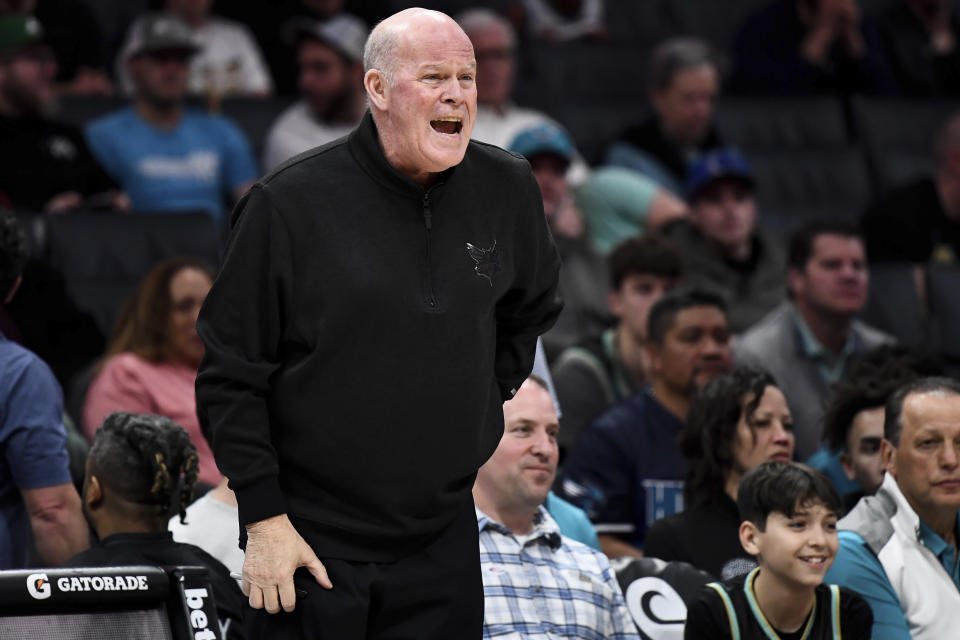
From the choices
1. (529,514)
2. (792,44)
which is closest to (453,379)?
(529,514)

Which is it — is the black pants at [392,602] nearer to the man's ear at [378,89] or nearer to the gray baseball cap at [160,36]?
the man's ear at [378,89]

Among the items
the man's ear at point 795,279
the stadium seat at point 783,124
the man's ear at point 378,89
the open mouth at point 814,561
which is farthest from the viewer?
the stadium seat at point 783,124

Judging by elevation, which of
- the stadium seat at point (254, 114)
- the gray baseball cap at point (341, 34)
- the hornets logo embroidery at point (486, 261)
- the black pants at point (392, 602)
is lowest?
the black pants at point (392, 602)

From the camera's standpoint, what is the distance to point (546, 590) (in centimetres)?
382

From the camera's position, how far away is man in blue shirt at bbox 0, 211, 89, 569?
3553 millimetres

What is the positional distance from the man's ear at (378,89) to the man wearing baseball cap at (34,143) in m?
4.19

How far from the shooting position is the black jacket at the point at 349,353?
2.64 m

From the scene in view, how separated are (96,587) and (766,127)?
6443mm

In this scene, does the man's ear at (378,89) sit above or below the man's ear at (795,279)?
above

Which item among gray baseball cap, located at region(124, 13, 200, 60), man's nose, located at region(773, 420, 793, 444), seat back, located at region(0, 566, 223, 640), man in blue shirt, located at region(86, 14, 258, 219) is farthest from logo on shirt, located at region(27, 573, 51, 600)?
gray baseball cap, located at region(124, 13, 200, 60)

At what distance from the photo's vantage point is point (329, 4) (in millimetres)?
8242

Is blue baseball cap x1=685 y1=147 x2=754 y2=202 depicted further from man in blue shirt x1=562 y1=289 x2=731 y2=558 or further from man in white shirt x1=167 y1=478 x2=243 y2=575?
man in white shirt x1=167 y1=478 x2=243 y2=575

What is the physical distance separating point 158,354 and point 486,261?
2716mm

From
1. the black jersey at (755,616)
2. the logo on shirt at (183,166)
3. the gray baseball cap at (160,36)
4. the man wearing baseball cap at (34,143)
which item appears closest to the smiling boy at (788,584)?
the black jersey at (755,616)
